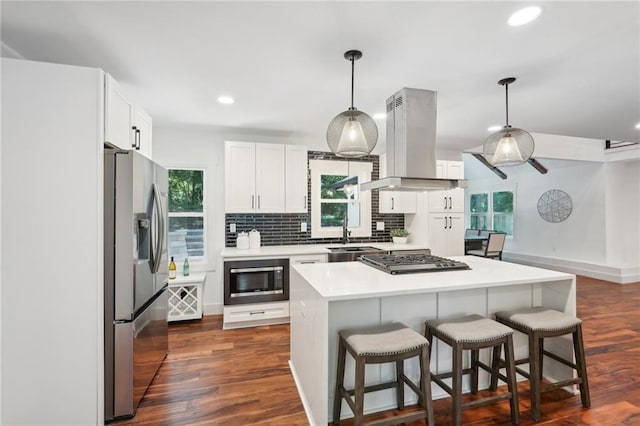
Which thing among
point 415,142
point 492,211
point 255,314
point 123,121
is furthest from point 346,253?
point 492,211

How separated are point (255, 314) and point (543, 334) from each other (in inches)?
109

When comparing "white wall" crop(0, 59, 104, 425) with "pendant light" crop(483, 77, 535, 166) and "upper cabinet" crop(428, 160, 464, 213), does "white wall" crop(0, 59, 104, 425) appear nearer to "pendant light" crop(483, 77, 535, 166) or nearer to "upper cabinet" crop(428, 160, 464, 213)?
"pendant light" crop(483, 77, 535, 166)

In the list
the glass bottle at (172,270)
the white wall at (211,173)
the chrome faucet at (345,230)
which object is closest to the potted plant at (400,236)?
the chrome faucet at (345,230)

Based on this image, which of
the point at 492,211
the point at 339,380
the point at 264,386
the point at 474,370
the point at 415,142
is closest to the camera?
the point at 339,380

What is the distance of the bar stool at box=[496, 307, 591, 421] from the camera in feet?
6.64

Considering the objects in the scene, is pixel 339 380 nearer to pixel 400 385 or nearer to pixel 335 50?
pixel 400 385

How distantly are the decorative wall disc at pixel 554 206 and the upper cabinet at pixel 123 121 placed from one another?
8.10 meters

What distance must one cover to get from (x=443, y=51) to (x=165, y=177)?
2425 mm

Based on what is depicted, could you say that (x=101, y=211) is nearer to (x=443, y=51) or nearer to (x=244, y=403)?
(x=244, y=403)

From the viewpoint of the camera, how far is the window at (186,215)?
4164 mm

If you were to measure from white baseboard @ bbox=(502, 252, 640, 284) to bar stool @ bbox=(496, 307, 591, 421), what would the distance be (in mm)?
5312

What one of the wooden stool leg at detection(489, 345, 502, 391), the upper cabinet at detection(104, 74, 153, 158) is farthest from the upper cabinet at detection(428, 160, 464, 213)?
the upper cabinet at detection(104, 74, 153, 158)

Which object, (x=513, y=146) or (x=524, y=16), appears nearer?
(x=524, y=16)

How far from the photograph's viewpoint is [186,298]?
12.7ft
